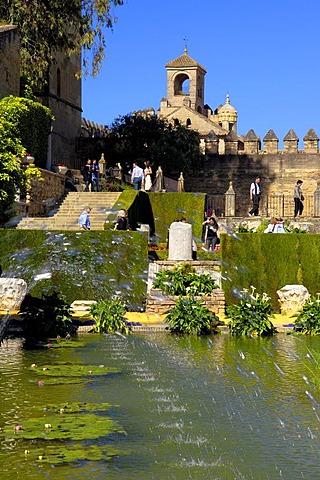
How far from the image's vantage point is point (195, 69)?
315 feet

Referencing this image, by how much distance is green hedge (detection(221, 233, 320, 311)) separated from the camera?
2212cm

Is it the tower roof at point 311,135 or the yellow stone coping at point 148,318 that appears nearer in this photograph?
the yellow stone coping at point 148,318

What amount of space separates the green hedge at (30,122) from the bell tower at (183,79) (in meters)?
58.6

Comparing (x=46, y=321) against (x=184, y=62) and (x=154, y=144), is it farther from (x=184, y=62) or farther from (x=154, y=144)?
(x=184, y=62)

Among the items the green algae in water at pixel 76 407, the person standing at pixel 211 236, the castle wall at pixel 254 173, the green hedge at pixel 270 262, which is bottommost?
the green algae in water at pixel 76 407

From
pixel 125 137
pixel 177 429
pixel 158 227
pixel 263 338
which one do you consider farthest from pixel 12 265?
pixel 125 137

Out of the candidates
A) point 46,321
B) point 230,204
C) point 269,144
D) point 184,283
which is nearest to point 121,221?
point 184,283

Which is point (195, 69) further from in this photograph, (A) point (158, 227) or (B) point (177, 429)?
(B) point (177, 429)

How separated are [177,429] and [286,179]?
142ft

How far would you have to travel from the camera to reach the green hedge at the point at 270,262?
72.6 ft

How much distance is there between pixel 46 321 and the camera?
55.7 feet

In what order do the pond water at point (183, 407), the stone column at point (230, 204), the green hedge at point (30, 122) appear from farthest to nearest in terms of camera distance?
the stone column at point (230, 204)
the green hedge at point (30, 122)
the pond water at point (183, 407)

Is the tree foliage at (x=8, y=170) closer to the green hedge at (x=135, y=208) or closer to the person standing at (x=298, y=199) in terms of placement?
the green hedge at (x=135, y=208)

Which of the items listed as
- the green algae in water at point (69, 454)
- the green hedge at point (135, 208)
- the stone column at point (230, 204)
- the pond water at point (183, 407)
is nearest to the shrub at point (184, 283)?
the pond water at point (183, 407)
